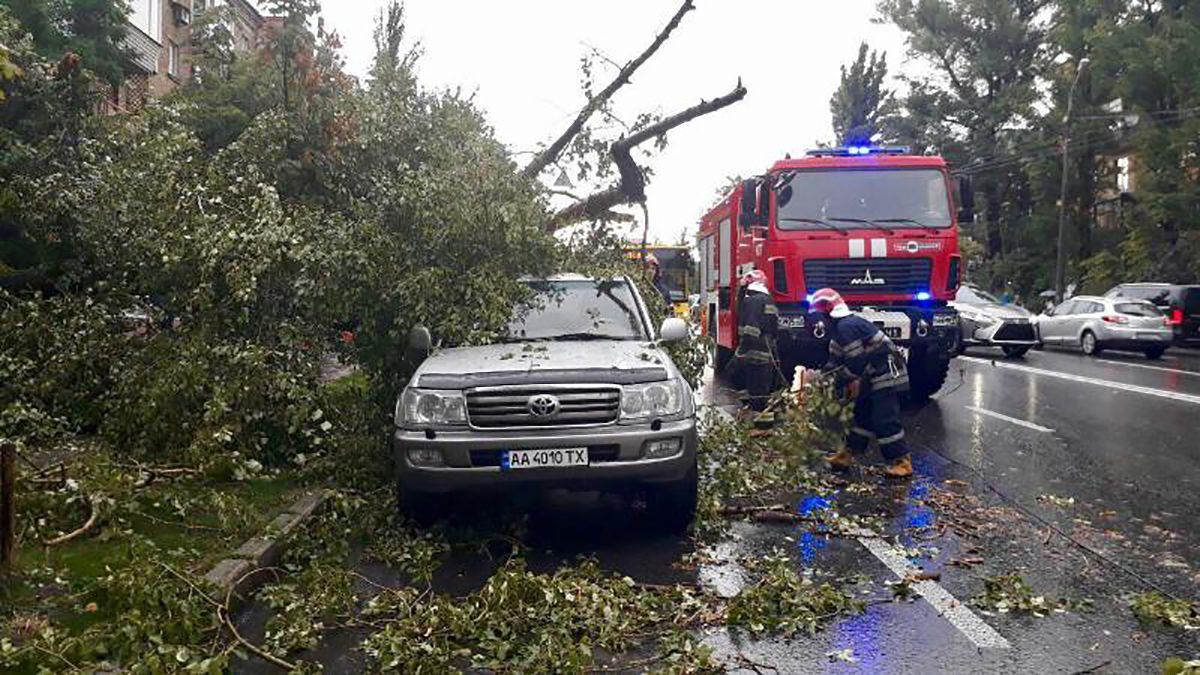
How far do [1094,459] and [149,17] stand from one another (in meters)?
29.0

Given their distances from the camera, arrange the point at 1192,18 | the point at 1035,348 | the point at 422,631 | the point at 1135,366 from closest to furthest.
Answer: the point at 422,631, the point at 1135,366, the point at 1035,348, the point at 1192,18

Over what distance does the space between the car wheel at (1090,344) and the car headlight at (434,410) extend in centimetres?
2201

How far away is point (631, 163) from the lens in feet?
44.5

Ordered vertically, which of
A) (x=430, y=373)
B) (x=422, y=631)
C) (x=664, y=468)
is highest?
(x=430, y=373)

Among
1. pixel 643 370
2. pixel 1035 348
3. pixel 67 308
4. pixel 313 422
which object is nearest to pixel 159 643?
pixel 643 370

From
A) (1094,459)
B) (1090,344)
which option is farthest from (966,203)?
(1090,344)

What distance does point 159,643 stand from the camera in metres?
4.28

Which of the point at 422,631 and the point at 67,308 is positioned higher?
the point at 67,308

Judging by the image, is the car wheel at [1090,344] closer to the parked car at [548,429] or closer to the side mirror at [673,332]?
the side mirror at [673,332]

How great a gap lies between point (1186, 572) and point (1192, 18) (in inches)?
1270

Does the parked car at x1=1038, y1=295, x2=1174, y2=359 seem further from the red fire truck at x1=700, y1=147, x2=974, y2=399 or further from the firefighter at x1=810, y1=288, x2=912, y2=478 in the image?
the firefighter at x1=810, y1=288, x2=912, y2=478

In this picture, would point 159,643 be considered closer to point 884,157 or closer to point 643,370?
point 643,370

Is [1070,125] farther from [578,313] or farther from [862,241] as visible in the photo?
[578,313]

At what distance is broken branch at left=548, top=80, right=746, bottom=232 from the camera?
523 inches
